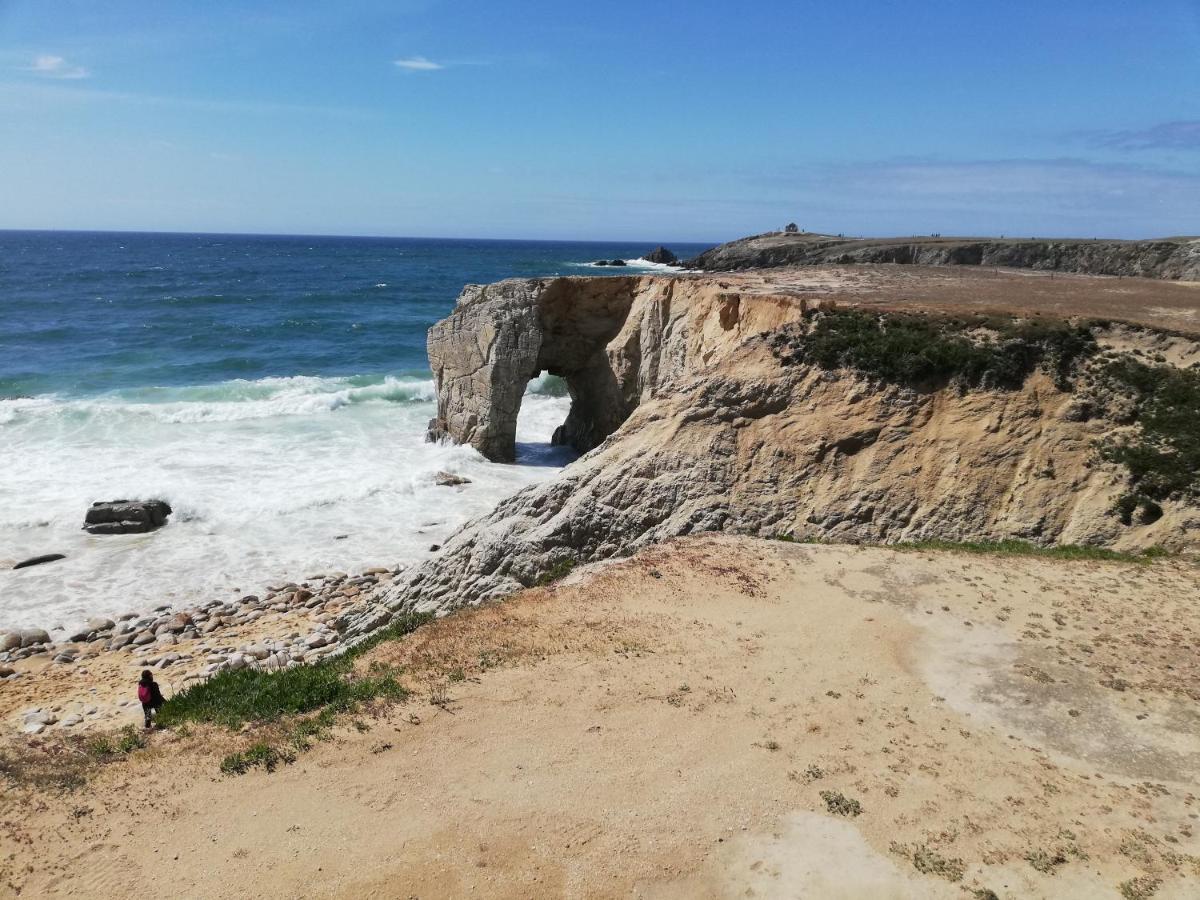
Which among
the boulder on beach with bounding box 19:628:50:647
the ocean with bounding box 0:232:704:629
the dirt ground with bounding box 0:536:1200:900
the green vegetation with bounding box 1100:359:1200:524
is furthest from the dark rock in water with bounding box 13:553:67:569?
the green vegetation with bounding box 1100:359:1200:524

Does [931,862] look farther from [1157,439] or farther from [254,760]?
[1157,439]

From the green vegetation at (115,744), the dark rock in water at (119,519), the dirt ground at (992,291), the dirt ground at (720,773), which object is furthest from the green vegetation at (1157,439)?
the dark rock in water at (119,519)

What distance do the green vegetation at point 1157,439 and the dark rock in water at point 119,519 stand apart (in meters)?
24.8

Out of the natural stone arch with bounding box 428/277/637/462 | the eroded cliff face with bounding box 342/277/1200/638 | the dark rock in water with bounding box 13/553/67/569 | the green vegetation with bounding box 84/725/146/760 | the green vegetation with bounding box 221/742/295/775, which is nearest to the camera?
the green vegetation with bounding box 221/742/295/775

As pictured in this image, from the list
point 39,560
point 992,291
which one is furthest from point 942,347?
point 39,560

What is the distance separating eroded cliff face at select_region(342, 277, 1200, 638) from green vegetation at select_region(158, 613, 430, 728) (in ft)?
14.8

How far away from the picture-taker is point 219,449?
103ft

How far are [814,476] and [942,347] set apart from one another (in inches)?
179

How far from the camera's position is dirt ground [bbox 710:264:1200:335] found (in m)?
20.8

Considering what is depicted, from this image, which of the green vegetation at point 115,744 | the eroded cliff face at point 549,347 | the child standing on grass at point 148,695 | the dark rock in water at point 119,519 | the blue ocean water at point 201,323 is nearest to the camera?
the green vegetation at point 115,744

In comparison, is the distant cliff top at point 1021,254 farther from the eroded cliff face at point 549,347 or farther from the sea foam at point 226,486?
the sea foam at point 226,486

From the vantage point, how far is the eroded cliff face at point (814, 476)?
52.6 feet

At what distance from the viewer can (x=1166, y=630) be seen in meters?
11.8

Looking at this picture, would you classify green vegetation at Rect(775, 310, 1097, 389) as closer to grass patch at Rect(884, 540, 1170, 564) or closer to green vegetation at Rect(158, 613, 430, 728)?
grass patch at Rect(884, 540, 1170, 564)
